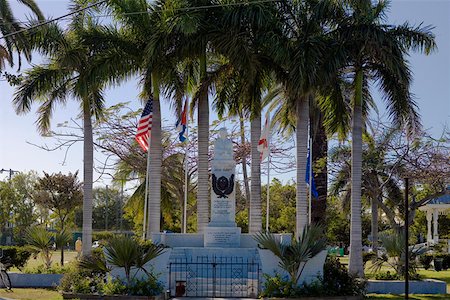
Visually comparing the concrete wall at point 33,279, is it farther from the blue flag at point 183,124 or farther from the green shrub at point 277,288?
the green shrub at point 277,288

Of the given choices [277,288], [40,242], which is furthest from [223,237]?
[40,242]

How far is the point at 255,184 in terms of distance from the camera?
23.6 metres

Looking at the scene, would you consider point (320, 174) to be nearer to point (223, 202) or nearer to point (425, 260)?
point (223, 202)

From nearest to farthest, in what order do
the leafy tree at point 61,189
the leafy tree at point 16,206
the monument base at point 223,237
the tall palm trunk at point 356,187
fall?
the monument base at point 223,237
the tall palm trunk at point 356,187
the leafy tree at point 61,189
the leafy tree at point 16,206

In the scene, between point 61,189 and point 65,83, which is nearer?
point 65,83

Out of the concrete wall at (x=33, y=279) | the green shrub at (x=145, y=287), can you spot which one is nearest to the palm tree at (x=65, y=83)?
the concrete wall at (x=33, y=279)

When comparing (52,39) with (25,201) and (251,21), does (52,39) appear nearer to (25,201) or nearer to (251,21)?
(251,21)

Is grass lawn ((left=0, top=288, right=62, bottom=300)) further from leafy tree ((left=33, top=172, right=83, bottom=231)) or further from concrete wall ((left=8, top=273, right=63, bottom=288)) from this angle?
leafy tree ((left=33, top=172, right=83, bottom=231))

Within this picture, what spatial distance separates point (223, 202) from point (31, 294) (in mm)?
6923

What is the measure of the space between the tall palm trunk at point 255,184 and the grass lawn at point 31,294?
7.53 m

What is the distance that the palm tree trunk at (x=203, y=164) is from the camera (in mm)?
23625

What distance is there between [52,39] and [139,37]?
3099mm

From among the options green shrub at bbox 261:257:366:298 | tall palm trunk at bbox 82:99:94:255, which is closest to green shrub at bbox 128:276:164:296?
green shrub at bbox 261:257:366:298

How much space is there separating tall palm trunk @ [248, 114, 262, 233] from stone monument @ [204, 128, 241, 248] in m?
1.60
